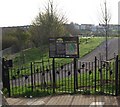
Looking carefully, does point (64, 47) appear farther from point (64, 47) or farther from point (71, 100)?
point (71, 100)

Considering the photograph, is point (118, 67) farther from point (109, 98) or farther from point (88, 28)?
point (88, 28)

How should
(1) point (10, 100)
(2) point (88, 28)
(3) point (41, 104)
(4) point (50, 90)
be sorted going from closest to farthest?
(3) point (41, 104), (1) point (10, 100), (4) point (50, 90), (2) point (88, 28)

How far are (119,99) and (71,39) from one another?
307 cm

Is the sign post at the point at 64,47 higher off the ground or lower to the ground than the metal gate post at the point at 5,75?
higher

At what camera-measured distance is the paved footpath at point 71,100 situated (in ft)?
21.3

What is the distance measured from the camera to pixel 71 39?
9039mm

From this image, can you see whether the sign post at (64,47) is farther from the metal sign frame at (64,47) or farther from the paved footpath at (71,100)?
the paved footpath at (71,100)

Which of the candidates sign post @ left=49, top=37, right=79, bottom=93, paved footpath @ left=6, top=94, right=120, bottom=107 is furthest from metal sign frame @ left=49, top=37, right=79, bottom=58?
paved footpath @ left=6, top=94, right=120, bottom=107

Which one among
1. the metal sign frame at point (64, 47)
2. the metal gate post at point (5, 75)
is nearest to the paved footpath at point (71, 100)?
the metal gate post at point (5, 75)

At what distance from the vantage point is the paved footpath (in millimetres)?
6502

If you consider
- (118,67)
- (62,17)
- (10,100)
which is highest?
(62,17)

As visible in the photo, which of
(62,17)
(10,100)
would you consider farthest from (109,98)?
(62,17)

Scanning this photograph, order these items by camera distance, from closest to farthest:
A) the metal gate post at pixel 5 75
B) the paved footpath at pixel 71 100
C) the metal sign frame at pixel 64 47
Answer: the paved footpath at pixel 71 100 → the metal gate post at pixel 5 75 → the metal sign frame at pixel 64 47

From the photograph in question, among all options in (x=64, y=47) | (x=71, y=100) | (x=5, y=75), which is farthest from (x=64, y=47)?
(x=71, y=100)
